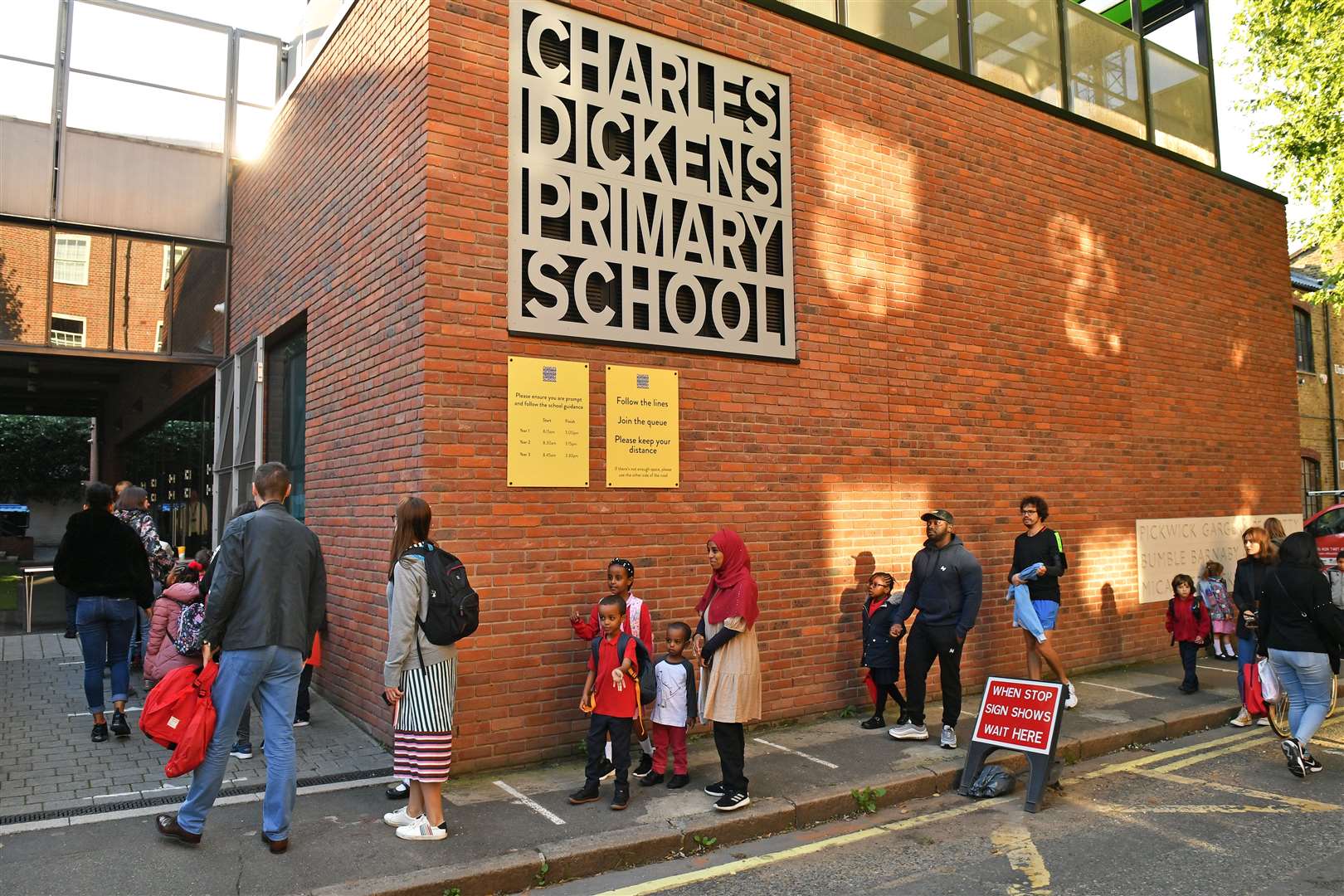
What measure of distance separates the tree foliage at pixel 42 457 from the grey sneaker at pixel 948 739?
4448cm

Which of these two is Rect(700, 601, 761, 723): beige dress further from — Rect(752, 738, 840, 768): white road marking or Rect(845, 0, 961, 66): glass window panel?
Rect(845, 0, 961, 66): glass window panel

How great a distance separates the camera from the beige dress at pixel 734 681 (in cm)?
541

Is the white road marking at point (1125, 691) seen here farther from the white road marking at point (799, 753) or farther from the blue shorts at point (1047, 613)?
the white road marking at point (799, 753)

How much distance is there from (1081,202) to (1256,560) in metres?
4.82

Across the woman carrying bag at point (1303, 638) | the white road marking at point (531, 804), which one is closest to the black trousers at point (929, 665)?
the woman carrying bag at point (1303, 638)

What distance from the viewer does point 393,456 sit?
21.5 ft

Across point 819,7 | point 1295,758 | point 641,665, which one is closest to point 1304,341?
point 819,7

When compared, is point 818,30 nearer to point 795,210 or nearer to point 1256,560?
point 795,210

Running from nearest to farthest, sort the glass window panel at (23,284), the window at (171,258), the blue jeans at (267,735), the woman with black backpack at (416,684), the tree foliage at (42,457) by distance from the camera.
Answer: the blue jeans at (267,735) → the woman with black backpack at (416,684) → the glass window panel at (23,284) → the window at (171,258) → the tree foliage at (42,457)

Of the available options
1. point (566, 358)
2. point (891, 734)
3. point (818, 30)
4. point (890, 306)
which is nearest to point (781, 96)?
point (818, 30)

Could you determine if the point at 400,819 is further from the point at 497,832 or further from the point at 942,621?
the point at 942,621

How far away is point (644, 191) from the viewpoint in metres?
7.14

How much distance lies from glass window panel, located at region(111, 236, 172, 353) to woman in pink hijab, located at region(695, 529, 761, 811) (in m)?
9.34

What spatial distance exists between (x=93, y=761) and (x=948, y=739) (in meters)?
6.22
